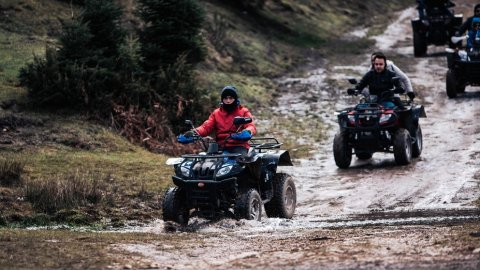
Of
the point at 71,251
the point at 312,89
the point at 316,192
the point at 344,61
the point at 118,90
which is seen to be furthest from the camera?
the point at 344,61

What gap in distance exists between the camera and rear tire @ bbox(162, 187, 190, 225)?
13.5 m

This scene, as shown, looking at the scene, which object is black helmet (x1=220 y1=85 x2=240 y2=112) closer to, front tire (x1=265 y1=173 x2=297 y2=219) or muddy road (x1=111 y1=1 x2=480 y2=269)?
front tire (x1=265 y1=173 x2=297 y2=219)

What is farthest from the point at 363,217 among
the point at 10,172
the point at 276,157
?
the point at 10,172

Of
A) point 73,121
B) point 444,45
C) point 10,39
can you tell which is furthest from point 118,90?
point 444,45

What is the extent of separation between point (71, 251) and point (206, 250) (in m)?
1.46

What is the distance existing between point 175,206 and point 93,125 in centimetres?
741

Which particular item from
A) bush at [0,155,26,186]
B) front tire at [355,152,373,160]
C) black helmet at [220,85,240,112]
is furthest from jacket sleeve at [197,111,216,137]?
front tire at [355,152,373,160]

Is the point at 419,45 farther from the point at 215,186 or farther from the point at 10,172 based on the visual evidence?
the point at 215,186

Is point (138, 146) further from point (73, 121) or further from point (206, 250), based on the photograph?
point (206, 250)

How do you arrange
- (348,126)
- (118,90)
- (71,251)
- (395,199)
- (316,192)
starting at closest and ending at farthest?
(71,251) < (395,199) < (316,192) < (348,126) < (118,90)

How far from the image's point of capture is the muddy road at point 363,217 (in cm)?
967

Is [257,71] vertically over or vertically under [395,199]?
over

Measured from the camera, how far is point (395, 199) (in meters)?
16.1

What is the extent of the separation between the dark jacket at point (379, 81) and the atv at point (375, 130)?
0.19 meters
